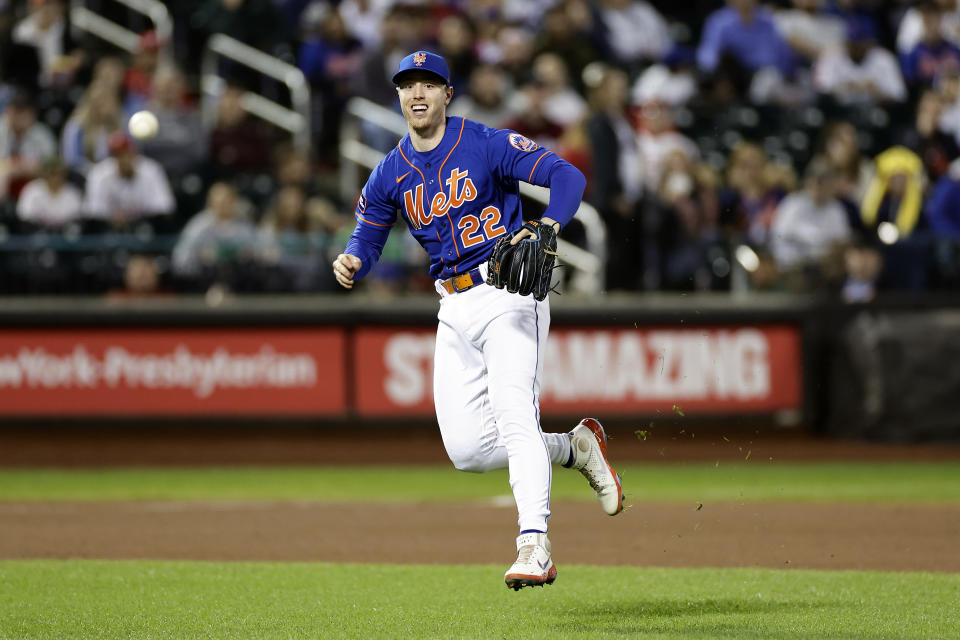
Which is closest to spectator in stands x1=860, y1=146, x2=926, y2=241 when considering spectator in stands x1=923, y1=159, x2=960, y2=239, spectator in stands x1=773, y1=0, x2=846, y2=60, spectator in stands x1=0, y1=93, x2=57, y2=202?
spectator in stands x1=923, y1=159, x2=960, y2=239

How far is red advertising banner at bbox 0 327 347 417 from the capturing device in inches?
507

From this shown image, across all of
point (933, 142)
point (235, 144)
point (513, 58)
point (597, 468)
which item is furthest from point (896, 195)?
point (597, 468)

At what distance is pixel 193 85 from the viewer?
14844mm

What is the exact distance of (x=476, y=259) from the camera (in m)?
5.70

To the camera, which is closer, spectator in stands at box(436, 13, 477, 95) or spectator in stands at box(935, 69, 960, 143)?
spectator in stands at box(935, 69, 960, 143)

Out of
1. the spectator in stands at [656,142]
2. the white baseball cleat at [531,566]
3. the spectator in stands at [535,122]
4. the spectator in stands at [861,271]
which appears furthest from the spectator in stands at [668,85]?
the white baseball cleat at [531,566]

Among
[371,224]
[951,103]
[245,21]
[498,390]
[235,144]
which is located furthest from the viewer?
[245,21]

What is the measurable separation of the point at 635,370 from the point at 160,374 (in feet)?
14.3

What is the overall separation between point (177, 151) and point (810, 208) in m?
5.93

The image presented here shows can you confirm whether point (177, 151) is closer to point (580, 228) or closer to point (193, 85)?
point (193, 85)

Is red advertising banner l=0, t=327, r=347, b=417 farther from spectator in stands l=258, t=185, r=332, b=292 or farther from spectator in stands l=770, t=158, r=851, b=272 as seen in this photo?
spectator in stands l=770, t=158, r=851, b=272

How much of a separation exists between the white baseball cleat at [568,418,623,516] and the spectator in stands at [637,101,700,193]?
7.46 m

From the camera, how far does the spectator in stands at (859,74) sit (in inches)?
594

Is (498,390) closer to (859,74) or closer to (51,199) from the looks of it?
(51,199)
